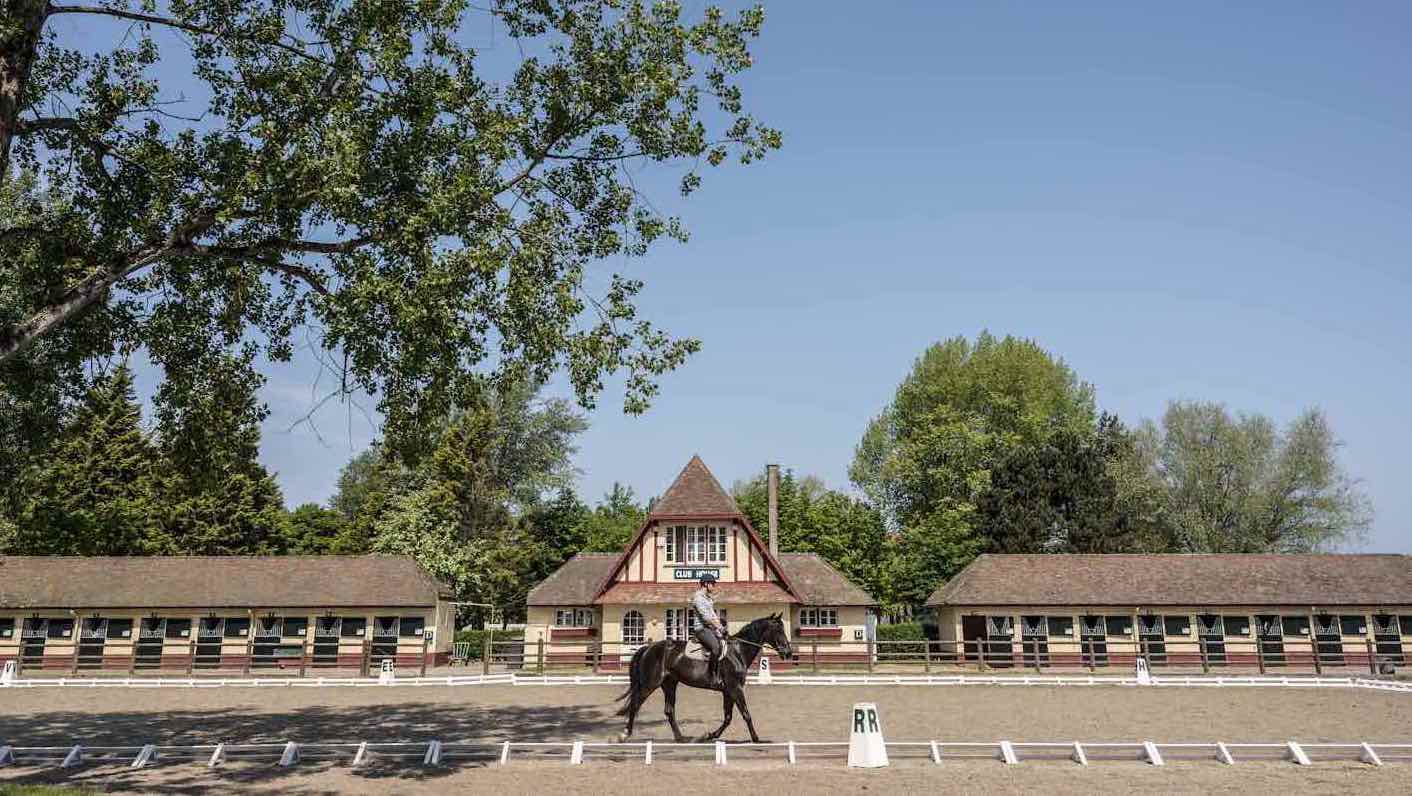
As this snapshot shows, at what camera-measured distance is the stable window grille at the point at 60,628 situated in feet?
117

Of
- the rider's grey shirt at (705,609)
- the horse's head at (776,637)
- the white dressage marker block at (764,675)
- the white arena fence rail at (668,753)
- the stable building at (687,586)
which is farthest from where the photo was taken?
the stable building at (687,586)

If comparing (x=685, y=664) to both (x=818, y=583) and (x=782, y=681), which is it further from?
(x=818, y=583)

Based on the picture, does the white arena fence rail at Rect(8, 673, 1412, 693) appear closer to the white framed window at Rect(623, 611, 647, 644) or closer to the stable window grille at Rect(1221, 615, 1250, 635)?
the white framed window at Rect(623, 611, 647, 644)

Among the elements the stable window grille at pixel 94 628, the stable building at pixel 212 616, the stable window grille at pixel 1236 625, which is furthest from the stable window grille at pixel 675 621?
the stable window grille at pixel 94 628

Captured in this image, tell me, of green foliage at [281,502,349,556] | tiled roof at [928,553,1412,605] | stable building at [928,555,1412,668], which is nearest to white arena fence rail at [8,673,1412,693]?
stable building at [928,555,1412,668]

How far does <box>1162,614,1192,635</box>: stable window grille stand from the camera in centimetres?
3509

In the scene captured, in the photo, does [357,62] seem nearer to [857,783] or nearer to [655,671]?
[655,671]

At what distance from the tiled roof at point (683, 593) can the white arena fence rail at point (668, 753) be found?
21757 mm

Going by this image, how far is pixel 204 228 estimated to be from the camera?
12016 mm

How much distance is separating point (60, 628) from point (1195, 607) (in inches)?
1780

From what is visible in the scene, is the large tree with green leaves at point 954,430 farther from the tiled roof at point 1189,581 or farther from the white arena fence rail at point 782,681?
the white arena fence rail at point 782,681

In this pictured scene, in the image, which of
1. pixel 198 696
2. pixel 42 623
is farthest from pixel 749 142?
pixel 42 623

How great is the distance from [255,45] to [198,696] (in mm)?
18258

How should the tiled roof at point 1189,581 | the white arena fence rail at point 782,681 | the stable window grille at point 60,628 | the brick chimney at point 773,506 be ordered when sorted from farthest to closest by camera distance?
the brick chimney at point 773,506, the stable window grille at point 60,628, the tiled roof at point 1189,581, the white arena fence rail at point 782,681
